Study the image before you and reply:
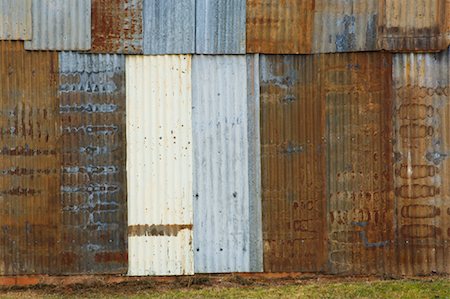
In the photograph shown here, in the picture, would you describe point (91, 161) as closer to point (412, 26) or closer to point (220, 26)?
point (220, 26)

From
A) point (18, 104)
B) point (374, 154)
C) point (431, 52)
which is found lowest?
point (374, 154)

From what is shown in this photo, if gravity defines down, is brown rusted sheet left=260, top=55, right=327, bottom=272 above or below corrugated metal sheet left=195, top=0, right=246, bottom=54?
below

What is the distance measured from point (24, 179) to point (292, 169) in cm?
386

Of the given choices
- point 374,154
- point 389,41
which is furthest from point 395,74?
point 374,154

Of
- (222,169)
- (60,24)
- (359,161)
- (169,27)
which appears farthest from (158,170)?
(359,161)

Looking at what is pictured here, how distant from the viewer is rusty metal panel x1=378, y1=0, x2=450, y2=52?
10.9 meters

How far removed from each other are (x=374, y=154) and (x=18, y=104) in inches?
204

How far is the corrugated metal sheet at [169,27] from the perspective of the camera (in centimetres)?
1099

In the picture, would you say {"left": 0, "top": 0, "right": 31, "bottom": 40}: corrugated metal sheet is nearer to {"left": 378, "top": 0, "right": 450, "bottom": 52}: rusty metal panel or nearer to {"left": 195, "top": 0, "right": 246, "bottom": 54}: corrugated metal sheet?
{"left": 195, "top": 0, "right": 246, "bottom": 54}: corrugated metal sheet

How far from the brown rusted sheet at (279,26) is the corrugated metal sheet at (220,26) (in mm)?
131

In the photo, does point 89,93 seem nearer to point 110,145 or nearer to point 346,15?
point 110,145

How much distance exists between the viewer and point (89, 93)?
11000mm

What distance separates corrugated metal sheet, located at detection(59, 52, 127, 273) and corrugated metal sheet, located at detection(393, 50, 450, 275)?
399 centimetres

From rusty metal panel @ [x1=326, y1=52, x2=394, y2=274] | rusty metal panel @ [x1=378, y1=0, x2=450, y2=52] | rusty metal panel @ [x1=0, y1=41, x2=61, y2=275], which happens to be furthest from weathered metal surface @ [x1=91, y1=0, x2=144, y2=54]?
rusty metal panel @ [x1=378, y1=0, x2=450, y2=52]
